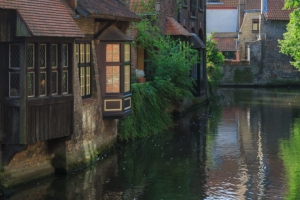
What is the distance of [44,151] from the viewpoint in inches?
787

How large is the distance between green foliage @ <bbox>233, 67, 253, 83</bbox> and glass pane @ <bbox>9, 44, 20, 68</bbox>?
4871 centimetres

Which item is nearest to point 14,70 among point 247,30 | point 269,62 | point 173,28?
point 173,28

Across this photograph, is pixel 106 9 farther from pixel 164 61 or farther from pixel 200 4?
pixel 200 4

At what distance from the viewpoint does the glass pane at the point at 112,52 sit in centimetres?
2402

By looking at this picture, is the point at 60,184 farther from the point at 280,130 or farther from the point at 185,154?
the point at 280,130

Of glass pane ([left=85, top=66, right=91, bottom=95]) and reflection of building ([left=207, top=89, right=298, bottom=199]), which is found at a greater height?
glass pane ([left=85, top=66, right=91, bottom=95])

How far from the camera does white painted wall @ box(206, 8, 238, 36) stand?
79.6 meters

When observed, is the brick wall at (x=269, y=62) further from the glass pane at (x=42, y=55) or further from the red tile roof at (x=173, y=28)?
the glass pane at (x=42, y=55)

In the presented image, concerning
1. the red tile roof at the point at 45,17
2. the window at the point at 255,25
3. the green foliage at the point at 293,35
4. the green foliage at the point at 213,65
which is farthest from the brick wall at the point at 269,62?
the red tile roof at the point at 45,17

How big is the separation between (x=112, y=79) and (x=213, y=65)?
28690mm

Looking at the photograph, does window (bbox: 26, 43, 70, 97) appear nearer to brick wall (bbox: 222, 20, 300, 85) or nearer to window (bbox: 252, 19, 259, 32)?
brick wall (bbox: 222, 20, 300, 85)

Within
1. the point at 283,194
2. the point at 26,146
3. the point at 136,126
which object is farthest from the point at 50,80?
the point at 136,126

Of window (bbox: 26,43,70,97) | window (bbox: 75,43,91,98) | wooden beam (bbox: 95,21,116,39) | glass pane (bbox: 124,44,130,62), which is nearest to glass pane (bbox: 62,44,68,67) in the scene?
window (bbox: 26,43,70,97)

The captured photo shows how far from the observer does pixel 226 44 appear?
75.8m
